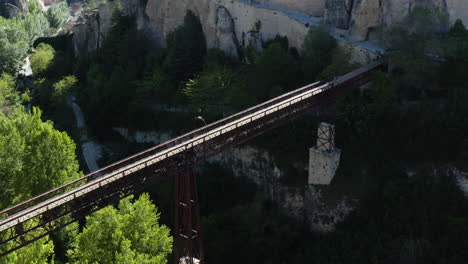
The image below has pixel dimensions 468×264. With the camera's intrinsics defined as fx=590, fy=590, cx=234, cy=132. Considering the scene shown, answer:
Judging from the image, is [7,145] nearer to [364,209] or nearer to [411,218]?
[364,209]

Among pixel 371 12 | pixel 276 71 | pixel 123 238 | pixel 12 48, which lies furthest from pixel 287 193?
pixel 12 48

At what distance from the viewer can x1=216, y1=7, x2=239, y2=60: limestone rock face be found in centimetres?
5184

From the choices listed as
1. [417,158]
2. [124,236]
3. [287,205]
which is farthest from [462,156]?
[124,236]

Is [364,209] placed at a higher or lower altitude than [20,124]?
lower

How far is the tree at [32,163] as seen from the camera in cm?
3591

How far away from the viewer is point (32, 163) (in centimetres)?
3722

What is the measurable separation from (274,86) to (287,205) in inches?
339

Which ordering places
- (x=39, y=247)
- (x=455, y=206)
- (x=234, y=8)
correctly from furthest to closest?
(x=234, y=8), (x=455, y=206), (x=39, y=247)

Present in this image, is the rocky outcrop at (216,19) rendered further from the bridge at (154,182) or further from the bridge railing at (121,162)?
the bridge at (154,182)

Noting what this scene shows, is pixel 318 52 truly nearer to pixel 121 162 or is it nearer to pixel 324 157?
pixel 324 157

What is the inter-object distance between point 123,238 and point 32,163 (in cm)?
1123

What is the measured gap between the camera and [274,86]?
42406 mm

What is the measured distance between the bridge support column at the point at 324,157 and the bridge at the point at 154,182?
215 centimetres

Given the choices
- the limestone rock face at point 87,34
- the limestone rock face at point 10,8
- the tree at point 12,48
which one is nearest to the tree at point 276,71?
the limestone rock face at point 87,34
